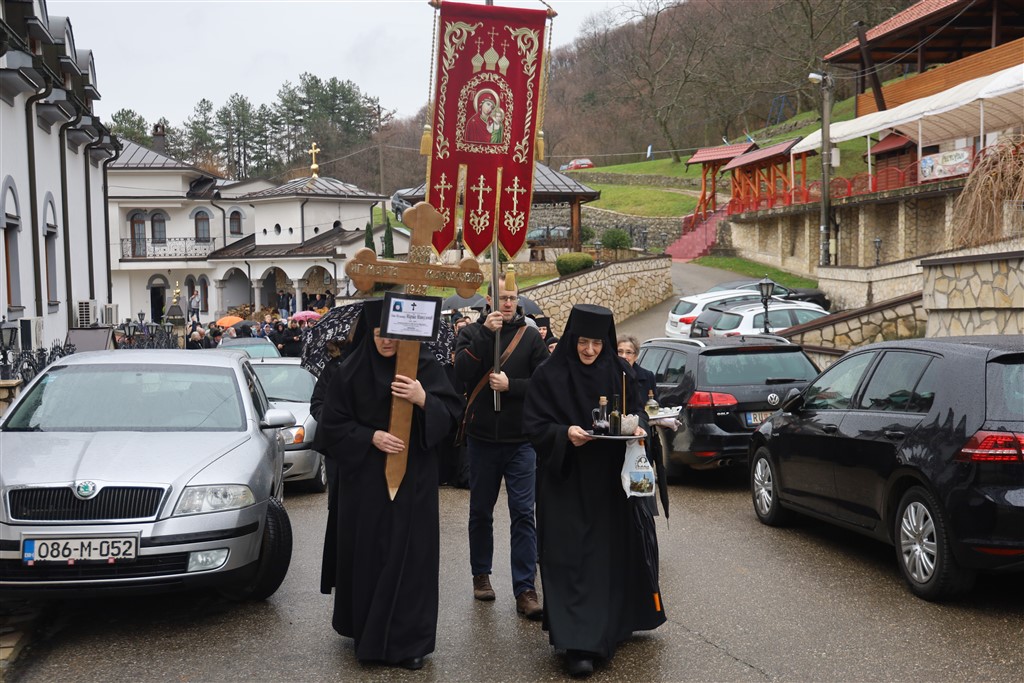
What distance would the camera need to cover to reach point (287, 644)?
5.70m

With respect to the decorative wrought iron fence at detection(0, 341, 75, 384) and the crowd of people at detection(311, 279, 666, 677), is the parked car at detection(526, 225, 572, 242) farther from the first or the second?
the crowd of people at detection(311, 279, 666, 677)

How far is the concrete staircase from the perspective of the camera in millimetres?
46812

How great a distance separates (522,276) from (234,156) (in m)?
63.1

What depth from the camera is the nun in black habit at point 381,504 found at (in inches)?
205

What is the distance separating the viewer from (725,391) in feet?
35.5

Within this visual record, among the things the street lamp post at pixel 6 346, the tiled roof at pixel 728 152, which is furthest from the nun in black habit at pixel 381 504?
the tiled roof at pixel 728 152

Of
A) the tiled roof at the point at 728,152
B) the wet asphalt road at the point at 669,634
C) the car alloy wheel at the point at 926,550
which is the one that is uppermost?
the tiled roof at the point at 728,152

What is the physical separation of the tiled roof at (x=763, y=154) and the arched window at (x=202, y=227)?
29.0 metres

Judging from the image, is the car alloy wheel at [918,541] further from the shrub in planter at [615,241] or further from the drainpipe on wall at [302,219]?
the drainpipe on wall at [302,219]

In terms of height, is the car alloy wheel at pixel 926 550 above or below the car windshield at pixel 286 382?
below

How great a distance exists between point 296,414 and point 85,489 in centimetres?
612

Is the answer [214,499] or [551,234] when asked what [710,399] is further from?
[551,234]

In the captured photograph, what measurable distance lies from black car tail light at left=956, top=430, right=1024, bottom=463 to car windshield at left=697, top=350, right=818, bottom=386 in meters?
4.91

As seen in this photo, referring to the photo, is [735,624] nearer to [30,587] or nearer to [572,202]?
[30,587]
